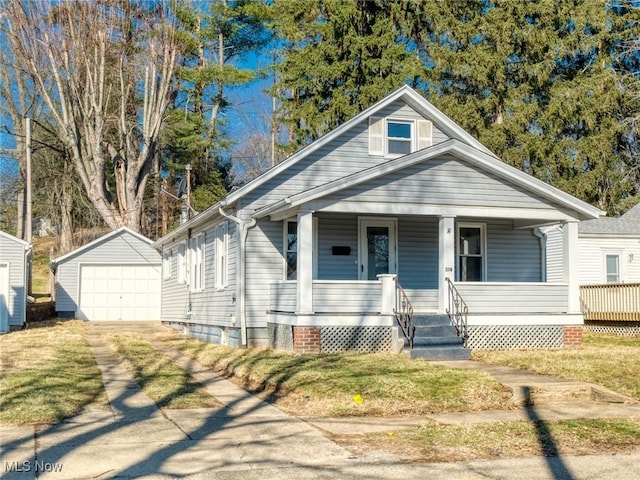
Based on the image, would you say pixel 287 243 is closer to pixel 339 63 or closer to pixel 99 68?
pixel 99 68

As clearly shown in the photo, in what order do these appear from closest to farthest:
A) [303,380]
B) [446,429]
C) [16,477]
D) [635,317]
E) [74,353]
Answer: [16,477] → [446,429] → [303,380] → [74,353] → [635,317]

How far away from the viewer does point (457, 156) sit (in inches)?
634

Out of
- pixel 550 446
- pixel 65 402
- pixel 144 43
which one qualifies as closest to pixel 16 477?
pixel 65 402

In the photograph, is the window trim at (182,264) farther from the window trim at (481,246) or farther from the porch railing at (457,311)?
the porch railing at (457,311)

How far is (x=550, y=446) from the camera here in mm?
7770

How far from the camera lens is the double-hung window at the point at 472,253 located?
18.8 m

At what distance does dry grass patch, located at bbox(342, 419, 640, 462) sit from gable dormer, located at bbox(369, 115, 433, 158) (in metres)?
10.6

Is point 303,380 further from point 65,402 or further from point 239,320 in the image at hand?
point 239,320

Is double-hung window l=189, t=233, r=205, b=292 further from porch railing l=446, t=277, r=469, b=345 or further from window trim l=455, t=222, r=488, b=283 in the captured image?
porch railing l=446, t=277, r=469, b=345

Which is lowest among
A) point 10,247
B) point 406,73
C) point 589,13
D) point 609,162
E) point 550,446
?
point 550,446

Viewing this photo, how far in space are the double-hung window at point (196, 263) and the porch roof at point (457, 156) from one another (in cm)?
510

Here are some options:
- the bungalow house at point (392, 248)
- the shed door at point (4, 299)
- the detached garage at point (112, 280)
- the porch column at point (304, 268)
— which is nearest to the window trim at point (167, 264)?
the detached garage at point (112, 280)

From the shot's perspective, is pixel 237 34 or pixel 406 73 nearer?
pixel 406 73

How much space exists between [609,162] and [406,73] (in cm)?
993
